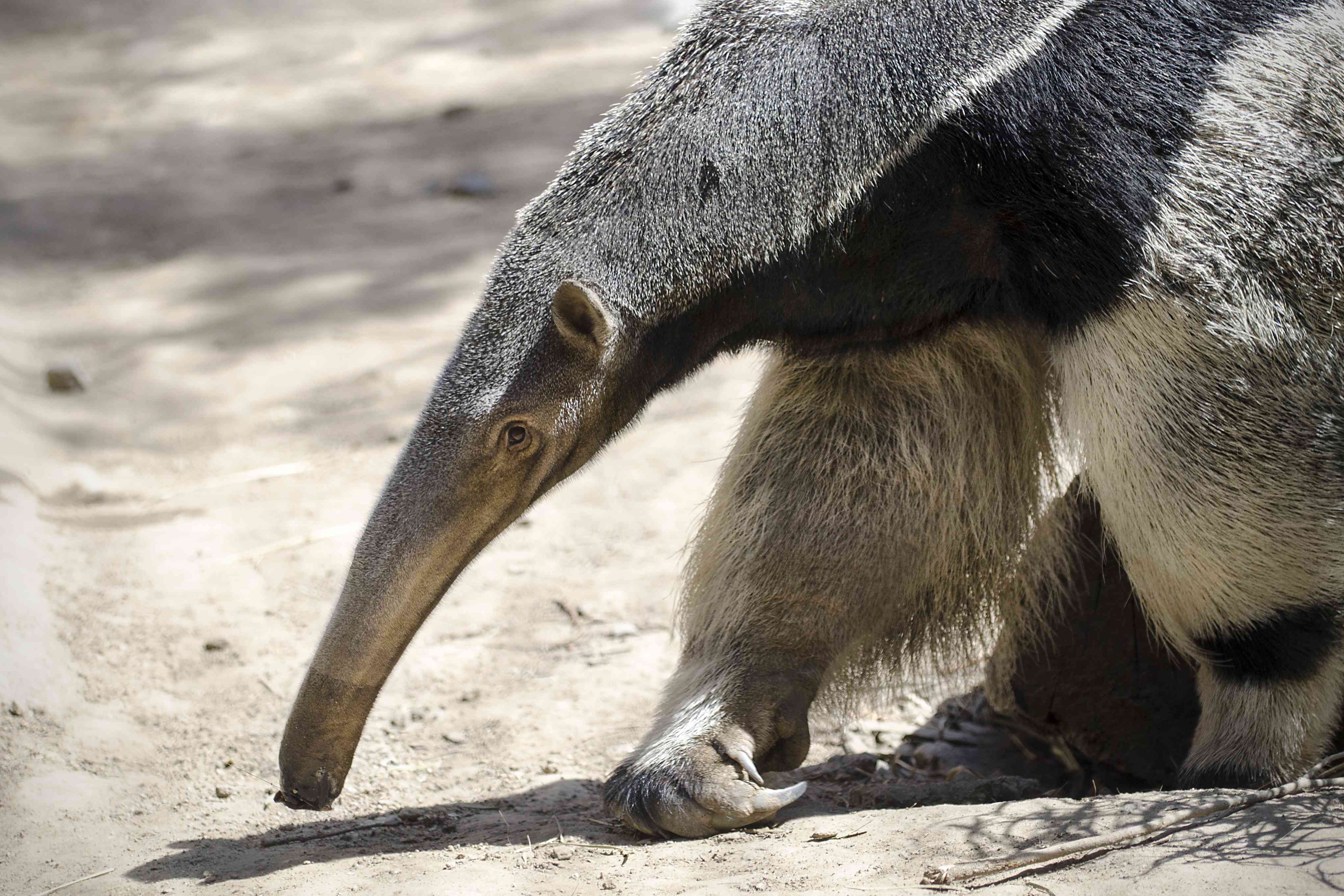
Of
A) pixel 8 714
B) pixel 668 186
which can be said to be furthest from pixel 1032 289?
pixel 8 714

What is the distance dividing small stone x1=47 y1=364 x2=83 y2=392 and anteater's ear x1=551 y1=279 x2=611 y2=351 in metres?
3.79

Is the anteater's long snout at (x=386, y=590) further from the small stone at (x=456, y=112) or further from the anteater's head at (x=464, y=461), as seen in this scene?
the small stone at (x=456, y=112)

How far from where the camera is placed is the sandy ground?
2.37m

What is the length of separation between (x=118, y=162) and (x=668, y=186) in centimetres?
722

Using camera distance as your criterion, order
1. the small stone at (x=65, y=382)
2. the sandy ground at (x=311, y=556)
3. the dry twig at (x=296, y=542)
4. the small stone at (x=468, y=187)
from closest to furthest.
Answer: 1. the sandy ground at (x=311, y=556)
2. the dry twig at (x=296, y=542)
3. the small stone at (x=65, y=382)
4. the small stone at (x=468, y=187)

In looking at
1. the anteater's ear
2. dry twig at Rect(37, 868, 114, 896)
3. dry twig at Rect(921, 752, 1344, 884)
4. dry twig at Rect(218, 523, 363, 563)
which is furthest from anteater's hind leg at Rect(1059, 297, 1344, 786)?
dry twig at Rect(218, 523, 363, 563)

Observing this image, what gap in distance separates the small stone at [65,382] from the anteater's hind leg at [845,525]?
3539 mm

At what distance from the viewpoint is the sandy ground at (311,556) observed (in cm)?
237

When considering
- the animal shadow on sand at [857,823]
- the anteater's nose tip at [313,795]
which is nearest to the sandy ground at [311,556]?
the animal shadow on sand at [857,823]

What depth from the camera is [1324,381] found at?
7.73 ft

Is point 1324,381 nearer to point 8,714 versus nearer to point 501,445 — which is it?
point 501,445

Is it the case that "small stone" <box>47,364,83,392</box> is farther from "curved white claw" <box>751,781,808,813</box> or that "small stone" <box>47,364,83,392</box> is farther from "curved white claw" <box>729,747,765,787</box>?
"curved white claw" <box>751,781,808,813</box>

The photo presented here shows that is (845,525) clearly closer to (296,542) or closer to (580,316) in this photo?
(580,316)

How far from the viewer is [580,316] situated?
2.31 m
